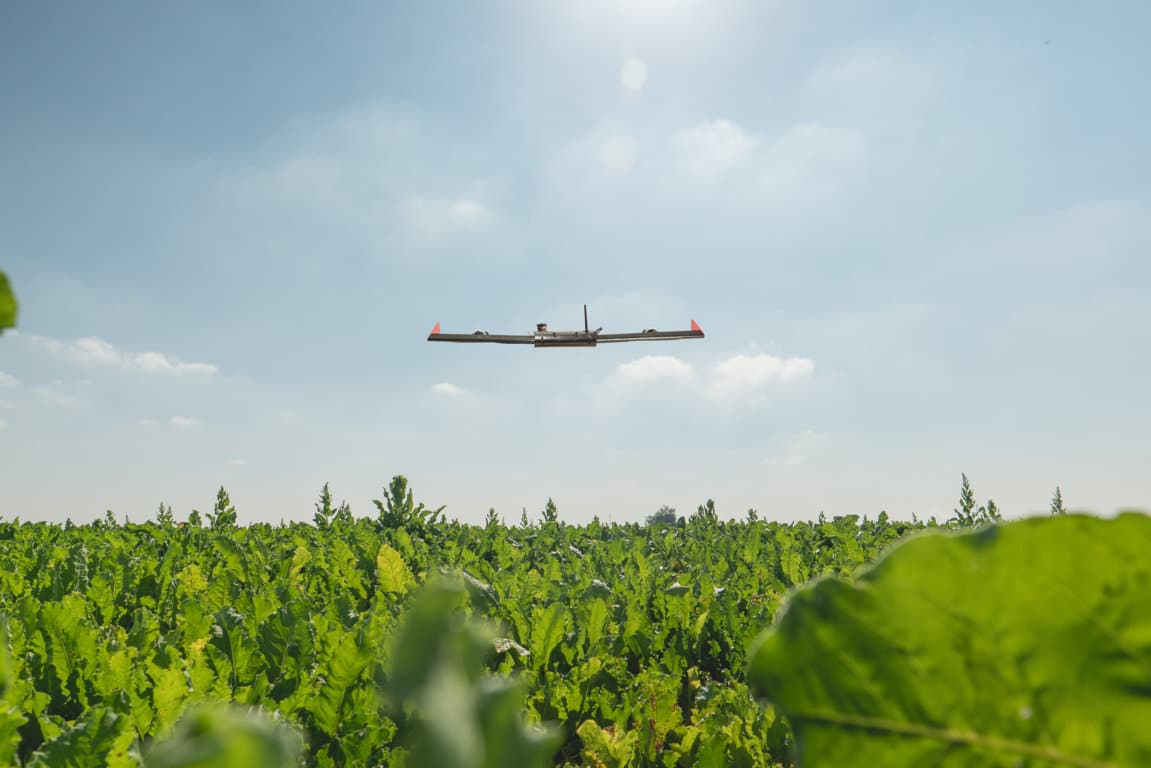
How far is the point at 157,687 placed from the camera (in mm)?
2148

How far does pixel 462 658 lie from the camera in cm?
41

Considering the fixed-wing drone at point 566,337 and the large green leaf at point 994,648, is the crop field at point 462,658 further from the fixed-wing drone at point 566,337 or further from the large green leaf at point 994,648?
the fixed-wing drone at point 566,337

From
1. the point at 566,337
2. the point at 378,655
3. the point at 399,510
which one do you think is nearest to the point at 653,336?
the point at 566,337

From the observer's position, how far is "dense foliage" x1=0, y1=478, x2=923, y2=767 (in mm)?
1153

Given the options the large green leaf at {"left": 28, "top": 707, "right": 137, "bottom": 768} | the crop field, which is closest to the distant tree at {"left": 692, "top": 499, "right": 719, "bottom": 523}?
the crop field

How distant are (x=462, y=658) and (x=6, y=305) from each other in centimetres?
48

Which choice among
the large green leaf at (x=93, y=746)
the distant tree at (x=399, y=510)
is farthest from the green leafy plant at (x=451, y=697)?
the distant tree at (x=399, y=510)

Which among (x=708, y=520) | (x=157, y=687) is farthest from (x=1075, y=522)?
(x=708, y=520)

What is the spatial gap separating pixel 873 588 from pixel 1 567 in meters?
7.71

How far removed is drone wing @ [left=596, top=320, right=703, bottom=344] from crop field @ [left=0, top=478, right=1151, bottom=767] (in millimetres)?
11371

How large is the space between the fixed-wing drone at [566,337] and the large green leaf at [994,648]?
17.4 metres

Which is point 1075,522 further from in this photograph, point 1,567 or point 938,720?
point 1,567

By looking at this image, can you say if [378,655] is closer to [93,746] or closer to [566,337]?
[93,746]

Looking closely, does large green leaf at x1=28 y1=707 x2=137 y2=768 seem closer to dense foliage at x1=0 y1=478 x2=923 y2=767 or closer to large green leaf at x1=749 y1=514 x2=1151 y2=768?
dense foliage at x1=0 y1=478 x2=923 y2=767
